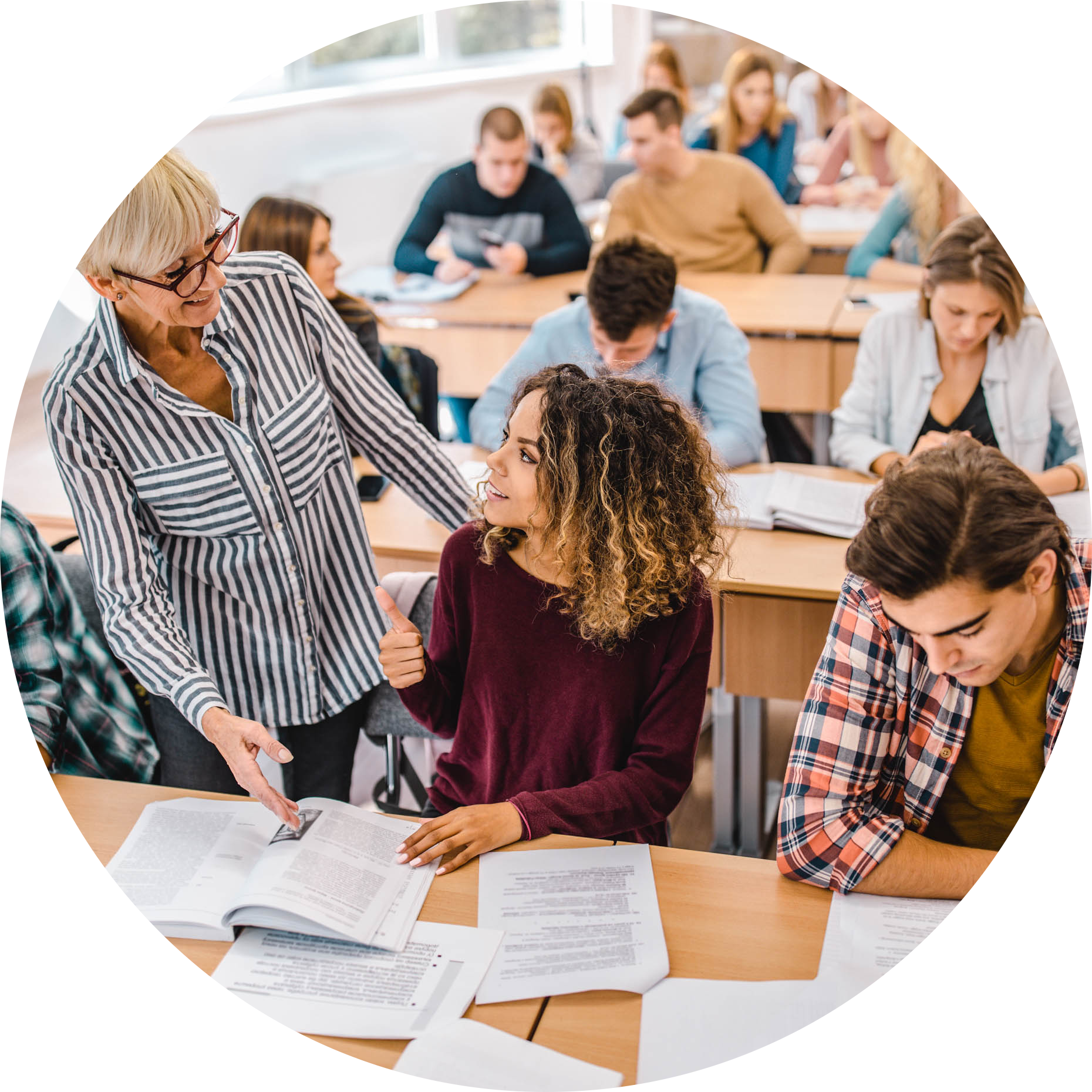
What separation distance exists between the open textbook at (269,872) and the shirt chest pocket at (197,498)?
38cm

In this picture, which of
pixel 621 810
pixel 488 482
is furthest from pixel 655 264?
pixel 621 810

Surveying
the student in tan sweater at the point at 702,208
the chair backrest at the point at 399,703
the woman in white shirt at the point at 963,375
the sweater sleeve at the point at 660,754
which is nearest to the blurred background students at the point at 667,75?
the student in tan sweater at the point at 702,208

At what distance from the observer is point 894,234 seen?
11.7 ft

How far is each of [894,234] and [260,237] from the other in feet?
6.99

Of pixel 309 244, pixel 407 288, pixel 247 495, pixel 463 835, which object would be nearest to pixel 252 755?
pixel 463 835

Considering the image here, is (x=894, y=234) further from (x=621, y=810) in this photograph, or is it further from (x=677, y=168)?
(x=621, y=810)

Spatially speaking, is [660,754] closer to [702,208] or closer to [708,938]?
[708,938]

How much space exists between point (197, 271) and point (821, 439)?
100 inches

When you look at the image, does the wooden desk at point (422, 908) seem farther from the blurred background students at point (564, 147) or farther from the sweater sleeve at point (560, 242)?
the blurred background students at point (564, 147)

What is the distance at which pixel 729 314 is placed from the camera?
3365 mm

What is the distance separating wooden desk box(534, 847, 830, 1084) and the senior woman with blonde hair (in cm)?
45

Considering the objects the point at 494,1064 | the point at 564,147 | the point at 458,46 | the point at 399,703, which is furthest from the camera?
the point at 458,46

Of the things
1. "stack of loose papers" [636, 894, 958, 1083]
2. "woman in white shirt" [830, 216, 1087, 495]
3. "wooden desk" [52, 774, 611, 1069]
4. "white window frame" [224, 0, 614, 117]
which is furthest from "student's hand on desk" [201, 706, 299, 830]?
"white window frame" [224, 0, 614, 117]

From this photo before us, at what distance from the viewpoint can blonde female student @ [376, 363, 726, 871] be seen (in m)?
1.37
